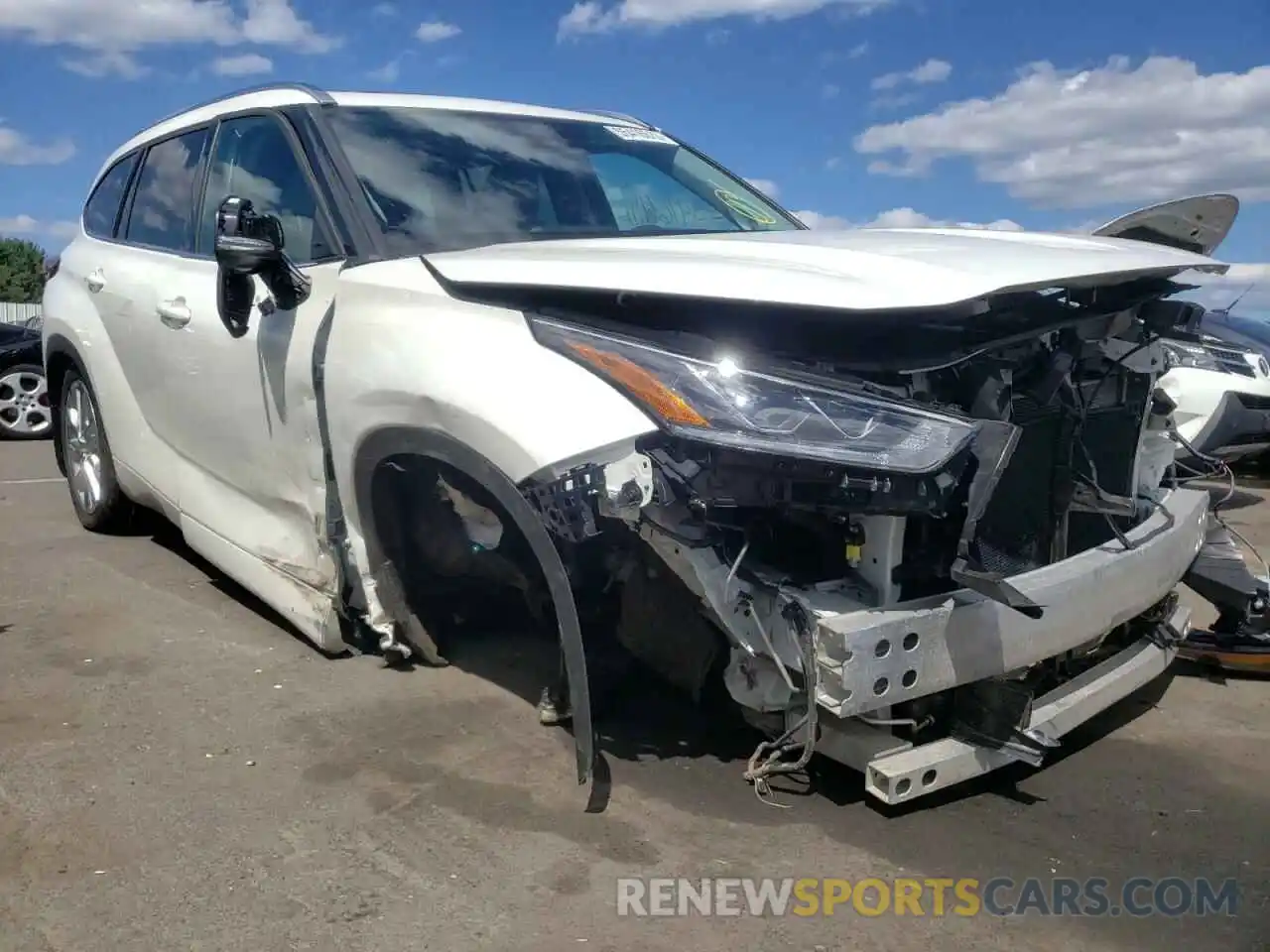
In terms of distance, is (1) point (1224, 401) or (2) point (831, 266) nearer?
(2) point (831, 266)

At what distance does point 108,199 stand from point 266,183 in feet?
6.88

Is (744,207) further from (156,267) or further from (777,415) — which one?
(156,267)

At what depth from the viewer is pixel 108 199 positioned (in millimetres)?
5715

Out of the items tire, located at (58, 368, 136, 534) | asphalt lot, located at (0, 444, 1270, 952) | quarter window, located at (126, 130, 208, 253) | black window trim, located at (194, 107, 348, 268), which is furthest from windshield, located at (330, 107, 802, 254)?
tire, located at (58, 368, 136, 534)

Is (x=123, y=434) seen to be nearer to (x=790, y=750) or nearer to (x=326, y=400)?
(x=326, y=400)

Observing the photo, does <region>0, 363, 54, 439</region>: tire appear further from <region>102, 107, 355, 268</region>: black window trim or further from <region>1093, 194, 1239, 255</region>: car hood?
<region>1093, 194, 1239, 255</region>: car hood

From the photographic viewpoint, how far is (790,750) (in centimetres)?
324

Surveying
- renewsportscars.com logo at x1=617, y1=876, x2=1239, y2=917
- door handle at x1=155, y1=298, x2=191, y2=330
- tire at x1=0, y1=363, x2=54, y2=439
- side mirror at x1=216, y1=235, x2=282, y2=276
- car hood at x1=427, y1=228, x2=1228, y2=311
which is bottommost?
renewsportscars.com logo at x1=617, y1=876, x2=1239, y2=917

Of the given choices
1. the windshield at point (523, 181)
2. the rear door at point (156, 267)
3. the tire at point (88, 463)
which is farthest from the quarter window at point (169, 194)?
the windshield at point (523, 181)

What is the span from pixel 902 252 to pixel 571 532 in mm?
A: 1047

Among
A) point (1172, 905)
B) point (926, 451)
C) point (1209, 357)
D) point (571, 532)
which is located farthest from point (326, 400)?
point (1209, 357)

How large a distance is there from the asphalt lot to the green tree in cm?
6221

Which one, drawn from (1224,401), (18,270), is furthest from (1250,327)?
(18,270)

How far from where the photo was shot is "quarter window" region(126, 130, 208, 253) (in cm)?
470
